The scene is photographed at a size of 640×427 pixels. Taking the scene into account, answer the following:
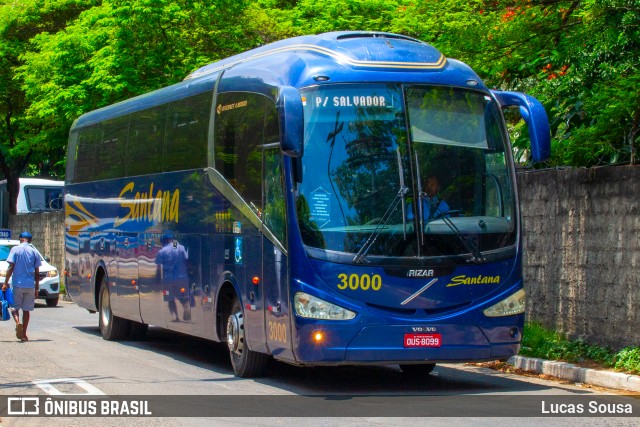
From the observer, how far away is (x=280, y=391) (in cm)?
1230

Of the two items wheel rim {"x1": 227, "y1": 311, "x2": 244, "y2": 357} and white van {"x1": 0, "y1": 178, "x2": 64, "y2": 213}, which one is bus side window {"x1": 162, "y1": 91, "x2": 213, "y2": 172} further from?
white van {"x1": 0, "y1": 178, "x2": 64, "y2": 213}

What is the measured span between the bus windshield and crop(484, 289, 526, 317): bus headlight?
57 cm

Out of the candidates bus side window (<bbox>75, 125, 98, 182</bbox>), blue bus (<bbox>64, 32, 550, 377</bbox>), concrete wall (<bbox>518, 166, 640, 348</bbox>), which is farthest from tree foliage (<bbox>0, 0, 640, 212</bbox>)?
bus side window (<bbox>75, 125, 98, 182</bbox>)

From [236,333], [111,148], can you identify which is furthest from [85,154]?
[236,333]

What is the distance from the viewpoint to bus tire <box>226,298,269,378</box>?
13320 millimetres

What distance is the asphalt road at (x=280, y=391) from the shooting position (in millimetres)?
10195

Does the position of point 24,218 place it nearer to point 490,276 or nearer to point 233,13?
point 233,13

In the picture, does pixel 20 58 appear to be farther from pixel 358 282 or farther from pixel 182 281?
pixel 358 282

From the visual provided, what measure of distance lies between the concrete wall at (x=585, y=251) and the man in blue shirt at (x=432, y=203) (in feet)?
9.95

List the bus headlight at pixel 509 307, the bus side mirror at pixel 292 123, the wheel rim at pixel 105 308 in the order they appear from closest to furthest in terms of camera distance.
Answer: the bus side mirror at pixel 292 123, the bus headlight at pixel 509 307, the wheel rim at pixel 105 308

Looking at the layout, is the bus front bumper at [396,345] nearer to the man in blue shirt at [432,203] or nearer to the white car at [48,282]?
the man in blue shirt at [432,203]

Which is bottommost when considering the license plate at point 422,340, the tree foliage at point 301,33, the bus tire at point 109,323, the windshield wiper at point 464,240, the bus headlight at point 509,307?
the bus tire at point 109,323

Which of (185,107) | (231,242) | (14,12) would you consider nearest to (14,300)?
Answer: (185,107)

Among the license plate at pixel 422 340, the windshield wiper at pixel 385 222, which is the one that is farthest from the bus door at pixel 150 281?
the license plate at pixel 422 340
